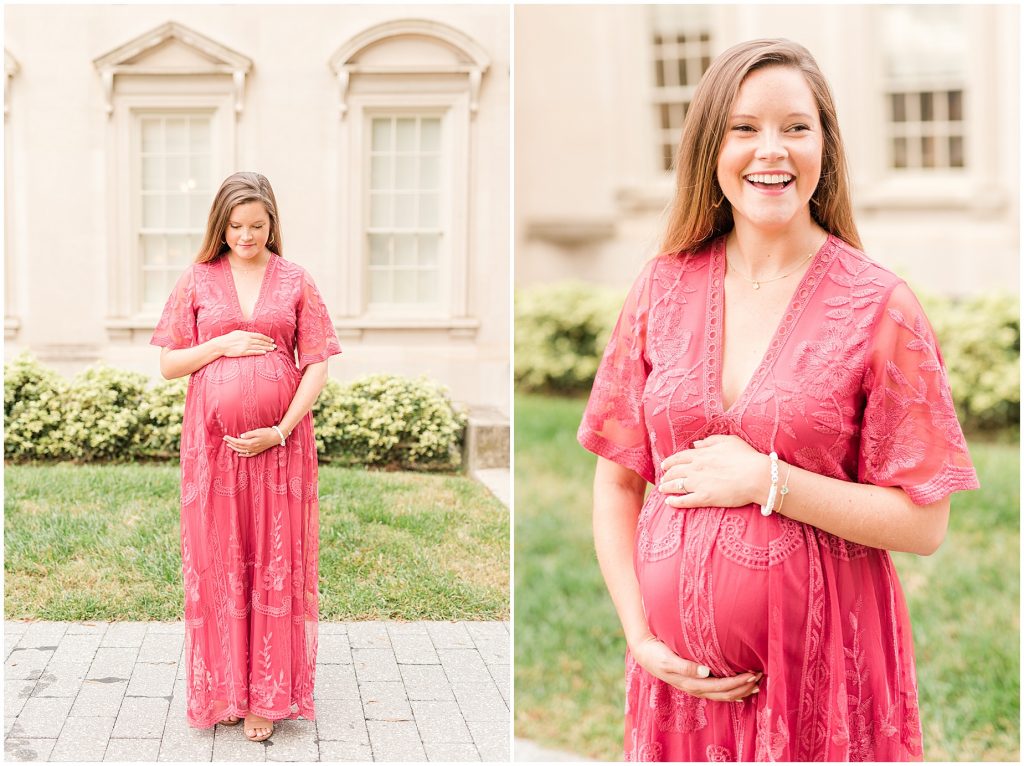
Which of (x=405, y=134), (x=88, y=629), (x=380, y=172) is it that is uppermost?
(x=405, y=134)

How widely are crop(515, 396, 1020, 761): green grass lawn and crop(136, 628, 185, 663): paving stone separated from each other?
164 cm

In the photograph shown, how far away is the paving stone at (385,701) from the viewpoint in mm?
3404

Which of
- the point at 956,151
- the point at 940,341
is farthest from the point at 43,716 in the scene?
the point at 956,151

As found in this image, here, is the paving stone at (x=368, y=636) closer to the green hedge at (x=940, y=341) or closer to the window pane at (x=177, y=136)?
the window pane at (x=177, y=136)

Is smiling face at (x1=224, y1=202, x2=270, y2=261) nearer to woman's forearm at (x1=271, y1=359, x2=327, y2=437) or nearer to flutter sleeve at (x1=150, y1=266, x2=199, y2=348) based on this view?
flutter sleeve at (x1=150, y1=266, x2=199, y2=348)

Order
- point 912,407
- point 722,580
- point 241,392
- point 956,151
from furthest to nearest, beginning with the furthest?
1. point 956,151
2. point 241,392
3. point 722,580
4. point 912,407

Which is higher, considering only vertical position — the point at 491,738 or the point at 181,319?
the point at 181,319

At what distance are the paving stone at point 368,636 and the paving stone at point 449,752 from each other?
460 mm

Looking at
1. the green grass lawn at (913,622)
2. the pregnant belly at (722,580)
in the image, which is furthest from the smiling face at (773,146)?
the green grass lawn at (913,622)

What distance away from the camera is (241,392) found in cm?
319

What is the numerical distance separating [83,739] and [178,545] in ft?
2.35

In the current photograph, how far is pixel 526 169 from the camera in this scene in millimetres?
11367

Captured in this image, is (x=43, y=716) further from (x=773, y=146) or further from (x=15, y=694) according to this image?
(x=773, y=146)

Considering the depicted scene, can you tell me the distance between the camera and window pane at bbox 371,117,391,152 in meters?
3.79
